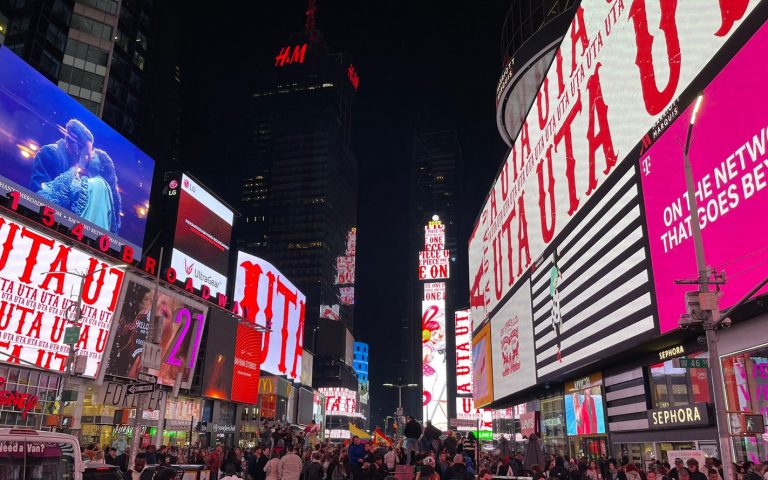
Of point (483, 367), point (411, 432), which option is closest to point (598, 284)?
point (411, 432)

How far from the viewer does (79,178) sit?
3972cm

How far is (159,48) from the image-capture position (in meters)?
92.6

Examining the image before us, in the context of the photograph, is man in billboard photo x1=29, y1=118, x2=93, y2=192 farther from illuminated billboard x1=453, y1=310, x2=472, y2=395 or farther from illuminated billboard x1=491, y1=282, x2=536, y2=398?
illuminated billboard x1=453, y1=310, x2=472, y2=395

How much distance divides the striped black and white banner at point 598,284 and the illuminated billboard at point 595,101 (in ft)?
3.24

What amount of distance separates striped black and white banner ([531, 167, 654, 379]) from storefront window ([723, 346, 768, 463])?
2.26 m

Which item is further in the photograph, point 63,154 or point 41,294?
point 63,154

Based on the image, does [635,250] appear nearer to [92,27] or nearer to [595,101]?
[595,101]

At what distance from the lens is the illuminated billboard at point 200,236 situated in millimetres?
51812

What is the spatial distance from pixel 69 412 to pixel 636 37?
3984cm

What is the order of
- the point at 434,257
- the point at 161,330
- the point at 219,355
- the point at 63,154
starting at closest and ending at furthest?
the point at 63,154
the point at 161,330
the point at 219,355
the point at 434,257

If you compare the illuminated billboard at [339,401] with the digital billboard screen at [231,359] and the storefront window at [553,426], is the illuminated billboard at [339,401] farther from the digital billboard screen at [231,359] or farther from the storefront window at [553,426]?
the storefront window at [553,426]

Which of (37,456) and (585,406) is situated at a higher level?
(585,406)

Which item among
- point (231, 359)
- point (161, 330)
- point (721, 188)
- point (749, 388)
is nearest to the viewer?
point (721, 188)

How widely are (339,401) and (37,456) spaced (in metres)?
140
